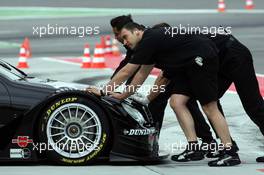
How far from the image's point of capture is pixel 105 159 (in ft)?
29.8

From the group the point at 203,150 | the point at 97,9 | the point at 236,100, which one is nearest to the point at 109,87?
the point at 203,150

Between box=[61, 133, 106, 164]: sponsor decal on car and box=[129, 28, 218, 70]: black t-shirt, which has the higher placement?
box=[129, 28, 218, 70]: black t-shirt

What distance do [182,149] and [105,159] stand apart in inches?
56.3

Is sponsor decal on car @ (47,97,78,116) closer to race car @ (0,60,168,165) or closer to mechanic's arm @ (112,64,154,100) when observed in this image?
race car @ (0,60,168,165)

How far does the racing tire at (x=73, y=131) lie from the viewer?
899 centimetres

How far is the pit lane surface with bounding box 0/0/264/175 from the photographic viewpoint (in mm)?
8938

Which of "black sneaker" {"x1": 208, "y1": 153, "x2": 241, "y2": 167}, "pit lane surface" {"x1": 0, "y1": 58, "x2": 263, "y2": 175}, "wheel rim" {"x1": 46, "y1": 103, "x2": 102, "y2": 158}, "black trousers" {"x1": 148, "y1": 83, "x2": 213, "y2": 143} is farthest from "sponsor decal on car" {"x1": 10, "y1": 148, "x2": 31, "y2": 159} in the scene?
"black sneaker" {"x1": 208, "y1": 153, "x2": 241, "y2": 167}

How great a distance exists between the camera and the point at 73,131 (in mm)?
9062

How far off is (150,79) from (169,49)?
26.6ft

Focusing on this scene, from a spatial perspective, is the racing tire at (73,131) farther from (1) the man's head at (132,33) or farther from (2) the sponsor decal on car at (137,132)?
(1) the man's head at (132,33)

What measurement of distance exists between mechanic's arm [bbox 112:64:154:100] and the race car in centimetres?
25

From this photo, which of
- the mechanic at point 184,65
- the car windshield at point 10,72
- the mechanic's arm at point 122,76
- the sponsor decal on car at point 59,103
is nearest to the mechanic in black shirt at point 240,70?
the mechanic at point 184,65

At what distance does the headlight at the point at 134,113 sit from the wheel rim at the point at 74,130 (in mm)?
390

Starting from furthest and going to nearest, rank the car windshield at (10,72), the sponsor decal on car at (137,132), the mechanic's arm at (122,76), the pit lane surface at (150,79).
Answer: the car windshield at (10,72), the mechanic's arm at (122,76), the sponsor decal on car at (137,132), the pit lane surface at (150,79)
